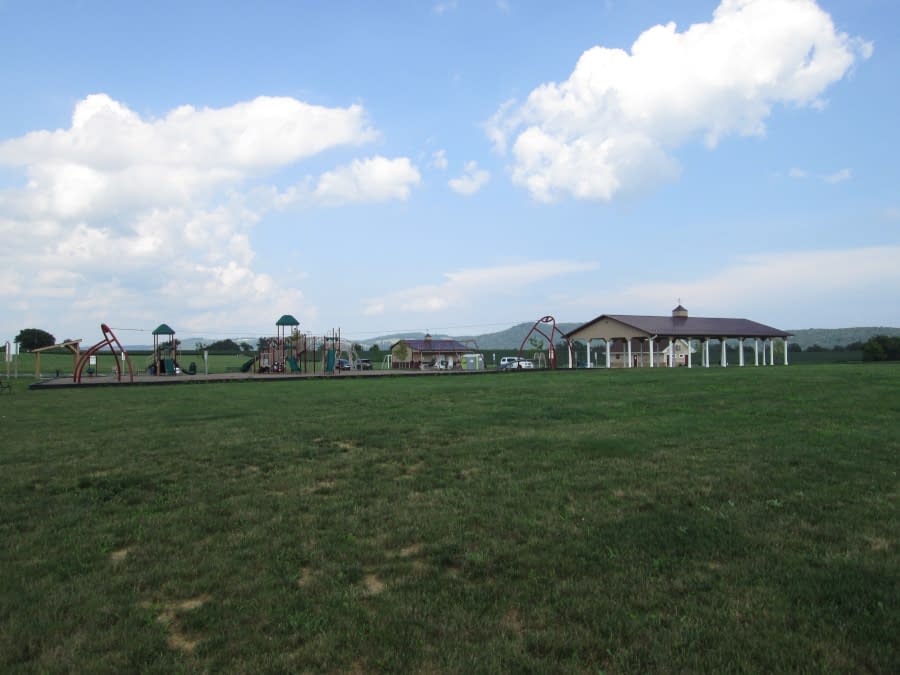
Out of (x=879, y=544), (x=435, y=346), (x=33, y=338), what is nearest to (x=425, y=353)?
(x=435, y=346)

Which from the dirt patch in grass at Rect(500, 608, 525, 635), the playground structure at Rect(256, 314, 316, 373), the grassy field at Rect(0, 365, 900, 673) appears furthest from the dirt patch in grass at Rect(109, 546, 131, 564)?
the playground structure at Rect(256, 314, 316, 373)

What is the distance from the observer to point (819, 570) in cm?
420

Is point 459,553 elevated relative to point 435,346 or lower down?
lower down

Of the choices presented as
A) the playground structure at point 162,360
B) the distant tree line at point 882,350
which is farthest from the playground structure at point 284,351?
the distant tree line at point 882,350

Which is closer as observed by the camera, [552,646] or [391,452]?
[552,646]

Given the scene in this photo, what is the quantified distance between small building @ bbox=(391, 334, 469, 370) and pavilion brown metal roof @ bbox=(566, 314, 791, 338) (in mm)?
21240

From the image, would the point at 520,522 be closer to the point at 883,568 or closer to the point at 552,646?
the point at 552,646

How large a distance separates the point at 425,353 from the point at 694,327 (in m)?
30.3

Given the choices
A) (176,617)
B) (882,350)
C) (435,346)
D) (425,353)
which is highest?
(435,346)

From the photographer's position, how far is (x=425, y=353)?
67.1 m

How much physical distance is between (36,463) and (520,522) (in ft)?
24.3

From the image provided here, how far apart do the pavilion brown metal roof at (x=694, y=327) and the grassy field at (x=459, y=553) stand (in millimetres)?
37516

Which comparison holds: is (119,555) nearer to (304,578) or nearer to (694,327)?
(304,578)

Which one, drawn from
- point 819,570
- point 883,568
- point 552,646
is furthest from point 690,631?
point 883,568
